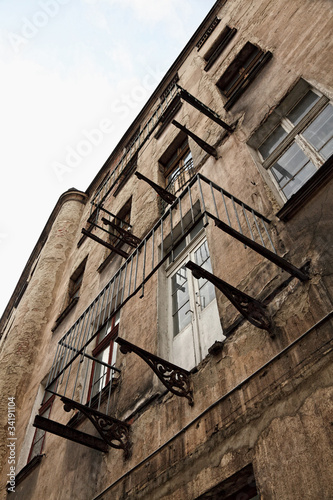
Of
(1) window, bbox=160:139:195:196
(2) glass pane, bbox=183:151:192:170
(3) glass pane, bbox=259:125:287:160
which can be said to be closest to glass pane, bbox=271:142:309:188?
(3) glass pane, bbox=259:125:287:160

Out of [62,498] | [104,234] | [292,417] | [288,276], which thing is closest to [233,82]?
[104,234]

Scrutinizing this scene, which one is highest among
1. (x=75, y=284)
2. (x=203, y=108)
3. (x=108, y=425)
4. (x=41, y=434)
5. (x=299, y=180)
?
(x=299, y=180)

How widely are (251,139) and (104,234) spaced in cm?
650

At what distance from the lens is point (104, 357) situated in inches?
273

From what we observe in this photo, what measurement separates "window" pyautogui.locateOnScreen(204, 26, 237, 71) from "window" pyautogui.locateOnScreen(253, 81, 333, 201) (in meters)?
4.82

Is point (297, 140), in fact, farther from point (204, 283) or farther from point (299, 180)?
point (204, 283)

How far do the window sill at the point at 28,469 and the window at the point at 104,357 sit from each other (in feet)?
5.17

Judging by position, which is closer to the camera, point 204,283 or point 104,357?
point 204,283

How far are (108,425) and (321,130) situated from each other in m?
4.66

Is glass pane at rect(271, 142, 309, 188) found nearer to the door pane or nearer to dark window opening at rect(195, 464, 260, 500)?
the door pane

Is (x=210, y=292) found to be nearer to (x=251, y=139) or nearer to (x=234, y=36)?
(x=251, y=139)

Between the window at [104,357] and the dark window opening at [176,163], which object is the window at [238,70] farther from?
the window at [104,357]

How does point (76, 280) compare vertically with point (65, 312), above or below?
below

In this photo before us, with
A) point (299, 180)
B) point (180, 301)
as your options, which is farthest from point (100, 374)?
point (299, 180)
